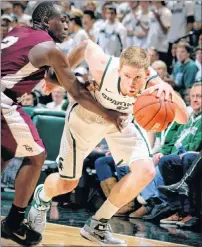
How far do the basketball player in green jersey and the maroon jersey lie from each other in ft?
1.61

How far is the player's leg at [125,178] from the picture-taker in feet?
17.1

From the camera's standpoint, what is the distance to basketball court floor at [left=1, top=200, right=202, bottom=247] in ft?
18.4

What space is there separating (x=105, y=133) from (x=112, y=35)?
4348 mm

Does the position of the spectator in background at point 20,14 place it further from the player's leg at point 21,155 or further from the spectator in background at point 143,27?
the player's leg at point 21,155

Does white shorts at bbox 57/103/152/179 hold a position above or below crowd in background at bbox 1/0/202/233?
above

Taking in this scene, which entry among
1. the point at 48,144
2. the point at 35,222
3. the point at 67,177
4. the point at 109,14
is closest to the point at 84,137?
the point at 67,177

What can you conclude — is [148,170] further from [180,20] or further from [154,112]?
[180,20]

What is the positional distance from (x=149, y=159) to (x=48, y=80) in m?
0.97

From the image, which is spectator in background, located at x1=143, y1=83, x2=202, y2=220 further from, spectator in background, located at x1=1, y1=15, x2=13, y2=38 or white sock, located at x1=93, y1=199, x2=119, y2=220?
spectator in background, located at x1=1, y1=15, x2=13, y2=38

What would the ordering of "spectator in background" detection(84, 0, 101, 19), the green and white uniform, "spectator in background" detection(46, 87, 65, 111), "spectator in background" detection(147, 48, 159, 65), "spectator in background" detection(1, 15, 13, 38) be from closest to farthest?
1. the green and white uniform
2. "spectator in background" detection(46, 87, 65, 111)
3. "spectator in background" detection(147, 48, 159, 65)
4. "spectator in background" detection(1, 15, 13, 38)
5. "spectator in background" detection(84, 0, 101, 19)

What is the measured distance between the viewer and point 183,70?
8.84m

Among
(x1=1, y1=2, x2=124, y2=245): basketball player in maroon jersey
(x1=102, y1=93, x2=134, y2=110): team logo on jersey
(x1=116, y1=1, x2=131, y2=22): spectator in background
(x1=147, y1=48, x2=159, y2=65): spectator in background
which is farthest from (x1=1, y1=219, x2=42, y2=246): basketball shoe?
(x1=116, y1=1, x2=131, y2=22): spectator in background

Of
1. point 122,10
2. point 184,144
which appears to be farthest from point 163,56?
point 184,144

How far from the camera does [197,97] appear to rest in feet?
22.7
